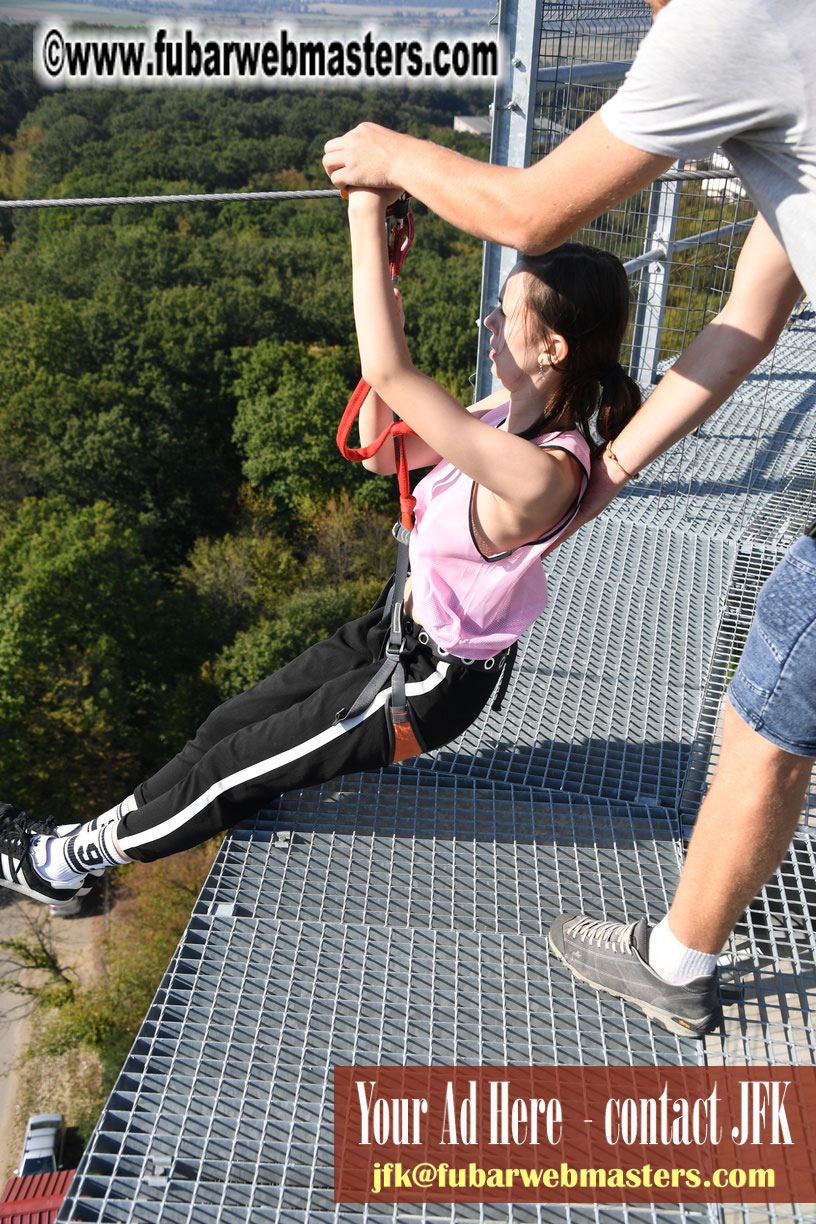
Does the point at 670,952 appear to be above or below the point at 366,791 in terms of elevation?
below

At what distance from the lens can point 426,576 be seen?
245 centimetres

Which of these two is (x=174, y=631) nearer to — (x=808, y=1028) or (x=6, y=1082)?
(x=6, y=1082)

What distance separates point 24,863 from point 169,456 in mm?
25027

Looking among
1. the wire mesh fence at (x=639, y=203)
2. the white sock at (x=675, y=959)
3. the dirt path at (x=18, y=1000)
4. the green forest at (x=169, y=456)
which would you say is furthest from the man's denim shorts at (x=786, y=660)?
the green forest at (x=169, y=456)

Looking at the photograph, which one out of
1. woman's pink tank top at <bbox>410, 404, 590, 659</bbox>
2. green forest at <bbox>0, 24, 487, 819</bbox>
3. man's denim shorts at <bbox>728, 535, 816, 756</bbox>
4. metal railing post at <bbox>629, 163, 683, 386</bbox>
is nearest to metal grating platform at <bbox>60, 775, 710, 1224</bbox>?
woman's pink tank top at <bbox>410, 404, 590, 659</bbox>

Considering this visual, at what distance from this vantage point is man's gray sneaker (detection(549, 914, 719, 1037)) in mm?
2320

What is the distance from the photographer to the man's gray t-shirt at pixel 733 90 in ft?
4.64

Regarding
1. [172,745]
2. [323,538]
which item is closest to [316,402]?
[323,538]

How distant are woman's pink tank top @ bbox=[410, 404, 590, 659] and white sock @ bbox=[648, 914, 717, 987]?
0.79 metres

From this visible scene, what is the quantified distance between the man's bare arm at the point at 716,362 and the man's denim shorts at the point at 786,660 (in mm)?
519

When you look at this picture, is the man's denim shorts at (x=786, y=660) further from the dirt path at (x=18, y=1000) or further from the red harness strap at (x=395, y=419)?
the dirt path at (x=18, y=1000)

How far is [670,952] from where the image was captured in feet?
7.47

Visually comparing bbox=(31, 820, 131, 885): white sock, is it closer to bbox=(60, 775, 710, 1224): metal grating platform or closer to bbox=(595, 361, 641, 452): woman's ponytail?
bbox=(60, 775, 710, 1224): metal grating platform

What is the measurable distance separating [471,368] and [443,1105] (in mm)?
30141
